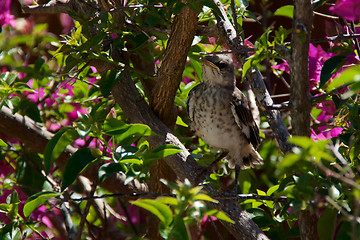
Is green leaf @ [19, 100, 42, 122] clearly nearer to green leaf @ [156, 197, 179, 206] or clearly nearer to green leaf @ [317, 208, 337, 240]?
green leaf @ [156, 197, 179, 206]

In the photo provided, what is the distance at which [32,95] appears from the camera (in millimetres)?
2514

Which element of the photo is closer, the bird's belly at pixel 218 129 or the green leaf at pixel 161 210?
the green leaf at pixel 161 210

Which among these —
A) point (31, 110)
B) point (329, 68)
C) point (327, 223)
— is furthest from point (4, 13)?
point (327, 223)

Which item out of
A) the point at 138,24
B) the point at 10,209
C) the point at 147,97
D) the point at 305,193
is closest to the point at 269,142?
the point at 147,97

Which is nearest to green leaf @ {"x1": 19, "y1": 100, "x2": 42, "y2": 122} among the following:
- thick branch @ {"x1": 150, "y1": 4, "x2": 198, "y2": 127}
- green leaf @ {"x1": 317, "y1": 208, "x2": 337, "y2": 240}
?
thick branch @ {"x1": 150, "y1": 4, "x2": 198, "y2": 127}

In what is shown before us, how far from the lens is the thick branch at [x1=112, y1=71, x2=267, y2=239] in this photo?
1523 mm

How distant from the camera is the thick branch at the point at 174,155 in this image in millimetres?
1523

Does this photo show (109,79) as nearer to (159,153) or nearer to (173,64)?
(173,64)

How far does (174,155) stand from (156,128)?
131 mm

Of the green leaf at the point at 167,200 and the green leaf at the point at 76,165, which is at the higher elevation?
the green leaf at the point at 167,200

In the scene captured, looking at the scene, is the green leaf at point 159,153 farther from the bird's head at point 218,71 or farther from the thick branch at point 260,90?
the bird's head at point 218,71

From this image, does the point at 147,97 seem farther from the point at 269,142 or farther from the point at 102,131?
the point at 269,142

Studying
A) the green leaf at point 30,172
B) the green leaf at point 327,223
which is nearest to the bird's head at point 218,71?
the green leaf at point 30,172

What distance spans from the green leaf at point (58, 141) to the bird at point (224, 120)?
34.5 inches
